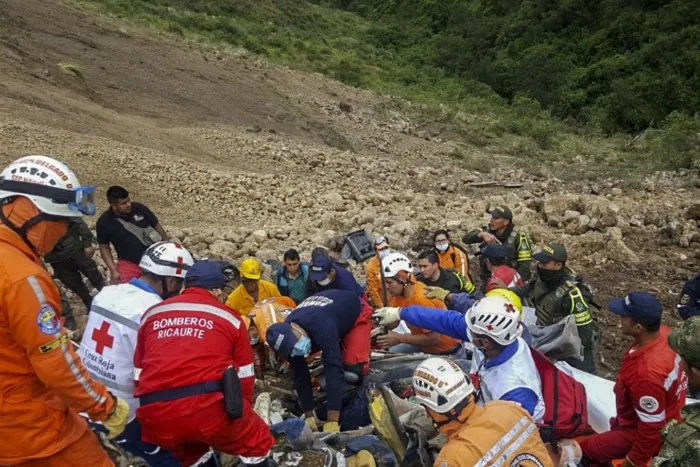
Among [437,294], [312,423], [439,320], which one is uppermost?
[439,320]

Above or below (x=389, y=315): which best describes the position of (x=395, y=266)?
above

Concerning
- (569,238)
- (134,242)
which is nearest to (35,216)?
(134,242)

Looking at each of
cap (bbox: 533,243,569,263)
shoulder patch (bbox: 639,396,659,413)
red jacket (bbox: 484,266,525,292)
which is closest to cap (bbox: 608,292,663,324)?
shoulder patch (bbox: 639,396,659,413)

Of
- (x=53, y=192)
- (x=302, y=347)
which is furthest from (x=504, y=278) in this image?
(x=53, y=192)

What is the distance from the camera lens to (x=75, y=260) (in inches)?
233

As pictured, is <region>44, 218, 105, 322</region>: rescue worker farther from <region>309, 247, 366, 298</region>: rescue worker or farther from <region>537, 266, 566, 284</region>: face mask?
<region>537, 266, 566, 284</region>: face mask

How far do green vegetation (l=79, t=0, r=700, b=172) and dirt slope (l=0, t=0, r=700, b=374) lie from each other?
2.61 meters

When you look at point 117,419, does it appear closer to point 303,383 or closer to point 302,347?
point 302,347

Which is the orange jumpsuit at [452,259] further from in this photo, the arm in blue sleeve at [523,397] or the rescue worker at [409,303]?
the arm in blue sleeve at [523,397]

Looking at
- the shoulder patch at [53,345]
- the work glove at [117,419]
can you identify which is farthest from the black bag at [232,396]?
the shoulder patch at [53,345]

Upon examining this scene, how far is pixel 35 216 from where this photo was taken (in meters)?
2.60

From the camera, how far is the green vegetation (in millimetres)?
20231

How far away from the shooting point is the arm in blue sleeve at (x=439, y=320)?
397 centimetres

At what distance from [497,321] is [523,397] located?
16.7 inches
